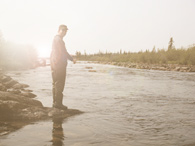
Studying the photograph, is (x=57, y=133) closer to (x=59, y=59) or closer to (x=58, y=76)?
(x=58, y=76)

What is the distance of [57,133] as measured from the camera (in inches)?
209

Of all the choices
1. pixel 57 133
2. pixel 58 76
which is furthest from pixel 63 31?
pixel 57 133

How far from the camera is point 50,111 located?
707cm

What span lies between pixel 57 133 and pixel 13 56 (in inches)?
1874

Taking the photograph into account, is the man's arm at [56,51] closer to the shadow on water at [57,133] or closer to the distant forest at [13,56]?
the shadow on water at [57,133]

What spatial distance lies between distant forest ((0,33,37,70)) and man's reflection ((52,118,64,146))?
35825 millimetres

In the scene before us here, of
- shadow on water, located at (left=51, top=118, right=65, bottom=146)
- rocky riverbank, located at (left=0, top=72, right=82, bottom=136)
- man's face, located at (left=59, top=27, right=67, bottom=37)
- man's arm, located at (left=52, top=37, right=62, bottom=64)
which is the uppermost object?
man's face, located at (left=59, top=27, right=67, bottom=37)

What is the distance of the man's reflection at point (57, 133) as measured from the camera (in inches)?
183

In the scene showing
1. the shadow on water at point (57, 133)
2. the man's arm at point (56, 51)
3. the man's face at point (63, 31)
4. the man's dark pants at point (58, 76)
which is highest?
the man's face at point (63, 31)

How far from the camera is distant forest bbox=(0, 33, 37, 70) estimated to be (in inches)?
1649

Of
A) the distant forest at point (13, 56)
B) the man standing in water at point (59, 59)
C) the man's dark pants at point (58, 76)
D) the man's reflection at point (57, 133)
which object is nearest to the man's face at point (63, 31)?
the man standing in water at point (59, 59)

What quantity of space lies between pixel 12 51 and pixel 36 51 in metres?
14.8

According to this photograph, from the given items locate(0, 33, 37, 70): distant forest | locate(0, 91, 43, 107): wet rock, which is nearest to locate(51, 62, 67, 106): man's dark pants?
locate(0, 91, 43, 107): wet rock

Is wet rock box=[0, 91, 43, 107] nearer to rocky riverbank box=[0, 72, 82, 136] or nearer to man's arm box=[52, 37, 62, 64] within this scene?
rocky riverbank box=[0, 72, 82, 136]
